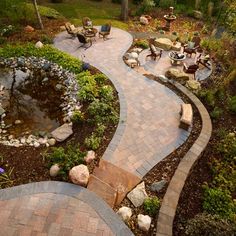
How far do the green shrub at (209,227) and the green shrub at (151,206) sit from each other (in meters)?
0.98

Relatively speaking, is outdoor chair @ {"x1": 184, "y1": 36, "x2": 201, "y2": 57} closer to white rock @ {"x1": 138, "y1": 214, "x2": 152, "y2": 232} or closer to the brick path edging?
the brick path edging

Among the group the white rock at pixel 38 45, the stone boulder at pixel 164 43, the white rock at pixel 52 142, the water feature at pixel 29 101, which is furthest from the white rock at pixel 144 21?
the white rock at pixel 52 142

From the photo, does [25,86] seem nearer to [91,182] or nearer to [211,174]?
[91,182]

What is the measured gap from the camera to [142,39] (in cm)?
1661

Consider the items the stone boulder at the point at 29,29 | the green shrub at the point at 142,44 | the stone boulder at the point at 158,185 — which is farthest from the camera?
the stone boulder at the point at 29,29

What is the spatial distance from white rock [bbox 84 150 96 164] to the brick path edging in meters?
2.61

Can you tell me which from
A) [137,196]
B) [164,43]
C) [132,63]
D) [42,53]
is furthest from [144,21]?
[137,196]

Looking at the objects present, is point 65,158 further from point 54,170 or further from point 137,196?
point 137,196

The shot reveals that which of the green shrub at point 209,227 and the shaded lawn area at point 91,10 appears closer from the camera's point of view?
the green shrub at point 209,227

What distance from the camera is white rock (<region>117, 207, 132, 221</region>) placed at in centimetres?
727

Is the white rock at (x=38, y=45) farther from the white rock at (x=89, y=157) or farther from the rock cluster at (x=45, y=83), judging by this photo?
the white rock at (x=89, y=157)

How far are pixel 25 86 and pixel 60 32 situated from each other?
6049 mm

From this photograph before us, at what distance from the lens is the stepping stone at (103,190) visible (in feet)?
24.9

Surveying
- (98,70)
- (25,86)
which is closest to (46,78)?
(25,86)
